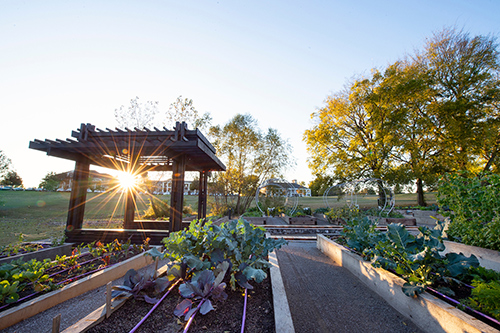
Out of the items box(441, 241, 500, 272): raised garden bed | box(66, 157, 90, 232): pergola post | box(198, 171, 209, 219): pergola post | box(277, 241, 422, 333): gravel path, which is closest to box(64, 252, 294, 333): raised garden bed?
box(277, 241, 422, 333): gravel path

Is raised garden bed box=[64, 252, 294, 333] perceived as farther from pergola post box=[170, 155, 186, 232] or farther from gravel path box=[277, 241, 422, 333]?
pergola post box=[170, 155, 186, 232]

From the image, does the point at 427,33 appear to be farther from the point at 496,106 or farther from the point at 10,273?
the point at 10,273

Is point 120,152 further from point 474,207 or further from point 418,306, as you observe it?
point 474,207

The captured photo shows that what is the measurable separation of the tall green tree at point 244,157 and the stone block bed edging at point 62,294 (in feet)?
36.0

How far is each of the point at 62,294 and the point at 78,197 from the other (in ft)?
12.3

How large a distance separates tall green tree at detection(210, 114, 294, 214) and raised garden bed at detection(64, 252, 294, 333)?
12.5 m

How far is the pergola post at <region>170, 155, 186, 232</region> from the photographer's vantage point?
5.39m

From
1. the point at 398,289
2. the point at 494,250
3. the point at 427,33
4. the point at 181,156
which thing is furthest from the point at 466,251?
the point at 427,33

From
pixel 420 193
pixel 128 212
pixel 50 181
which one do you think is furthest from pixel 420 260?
pixel 50 181

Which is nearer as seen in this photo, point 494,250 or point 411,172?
point 494,250

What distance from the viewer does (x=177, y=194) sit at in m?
5.56

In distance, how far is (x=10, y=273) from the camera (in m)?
2.73

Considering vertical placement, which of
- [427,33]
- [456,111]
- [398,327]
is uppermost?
[427,33]

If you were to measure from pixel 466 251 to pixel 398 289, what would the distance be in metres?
2.39
